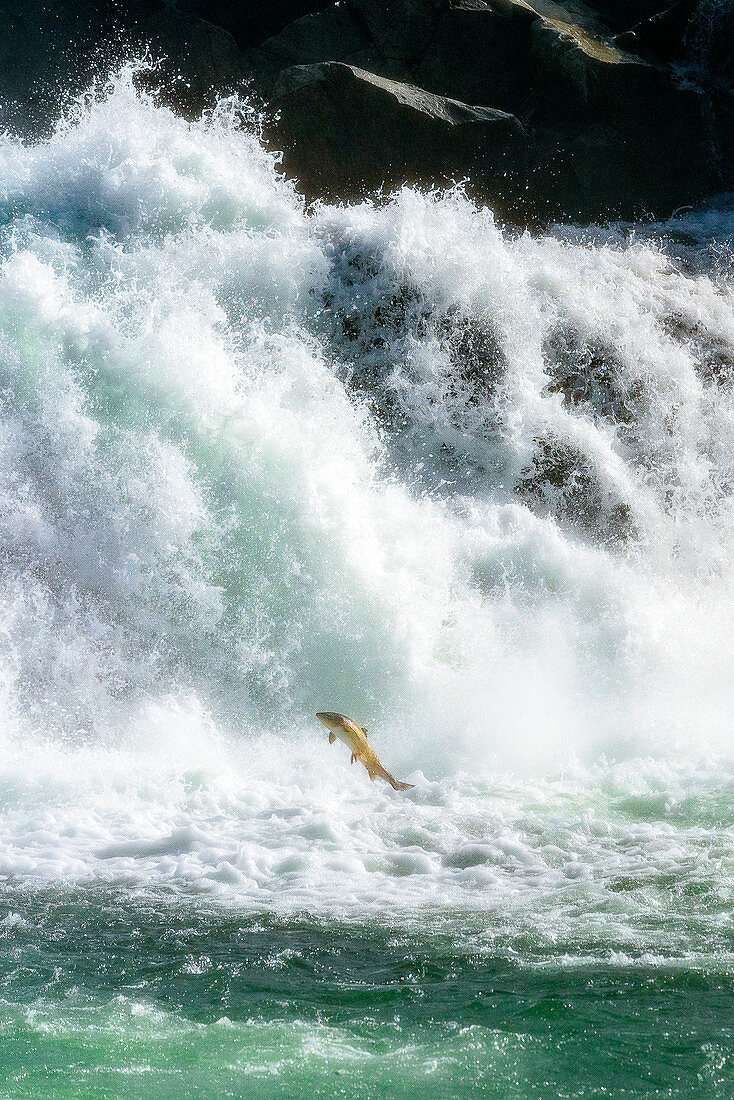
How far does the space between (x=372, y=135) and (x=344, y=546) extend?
8058 millimetres

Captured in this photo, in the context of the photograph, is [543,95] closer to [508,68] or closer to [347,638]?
[508,68]

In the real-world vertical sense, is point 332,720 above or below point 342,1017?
above

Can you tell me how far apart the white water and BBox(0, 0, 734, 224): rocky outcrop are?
393cm

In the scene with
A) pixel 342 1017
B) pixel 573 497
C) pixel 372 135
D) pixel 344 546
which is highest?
pixel 372 135

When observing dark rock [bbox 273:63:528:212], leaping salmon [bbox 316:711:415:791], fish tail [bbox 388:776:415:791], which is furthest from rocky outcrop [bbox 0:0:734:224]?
leaping salmon [bbox 316:711:415:791]

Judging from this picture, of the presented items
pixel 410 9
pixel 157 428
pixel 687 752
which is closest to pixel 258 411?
pixel 157 428

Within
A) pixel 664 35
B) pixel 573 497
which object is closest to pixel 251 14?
pixel 664 35

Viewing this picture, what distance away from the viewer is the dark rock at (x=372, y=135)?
1243 centimetres

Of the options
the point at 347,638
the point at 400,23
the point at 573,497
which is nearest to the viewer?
the point at 347,638

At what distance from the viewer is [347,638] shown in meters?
6.82

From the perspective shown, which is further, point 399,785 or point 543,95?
point 543,95

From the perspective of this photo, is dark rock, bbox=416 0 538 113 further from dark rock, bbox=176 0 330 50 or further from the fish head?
the fish head

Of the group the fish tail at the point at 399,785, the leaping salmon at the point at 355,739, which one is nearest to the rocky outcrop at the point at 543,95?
the fish tail at the point at 399,785

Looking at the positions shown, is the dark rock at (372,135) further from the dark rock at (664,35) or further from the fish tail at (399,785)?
the fish tail at (399,785)
